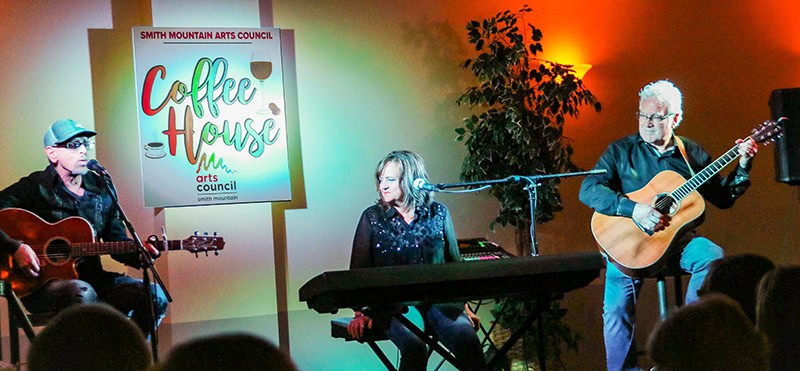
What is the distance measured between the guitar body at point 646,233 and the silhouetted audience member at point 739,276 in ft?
7.11

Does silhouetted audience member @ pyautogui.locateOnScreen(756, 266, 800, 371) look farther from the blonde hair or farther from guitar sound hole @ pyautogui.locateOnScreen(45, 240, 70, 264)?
guitar sound hole @ pyautogui.locateOnScreen(45, 240, 70, 264)

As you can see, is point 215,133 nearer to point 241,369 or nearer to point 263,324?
point 263,324

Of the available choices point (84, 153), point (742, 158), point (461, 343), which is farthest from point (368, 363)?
point (742, 158)

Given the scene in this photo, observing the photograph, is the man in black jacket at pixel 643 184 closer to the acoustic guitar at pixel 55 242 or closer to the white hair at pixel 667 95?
the white hair at pixel 667 95

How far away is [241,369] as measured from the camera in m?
1.30

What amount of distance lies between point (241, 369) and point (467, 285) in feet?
7.15

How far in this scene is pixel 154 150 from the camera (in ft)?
20.2

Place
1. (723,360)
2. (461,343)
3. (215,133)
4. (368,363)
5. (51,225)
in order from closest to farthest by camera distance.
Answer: (723,360) → (461,343) → (51,225) → (368,363) → (215,133)

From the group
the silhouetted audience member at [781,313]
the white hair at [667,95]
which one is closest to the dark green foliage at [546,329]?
the white hair at [667,95]

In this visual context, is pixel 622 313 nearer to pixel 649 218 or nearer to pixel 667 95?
pixel 649 218

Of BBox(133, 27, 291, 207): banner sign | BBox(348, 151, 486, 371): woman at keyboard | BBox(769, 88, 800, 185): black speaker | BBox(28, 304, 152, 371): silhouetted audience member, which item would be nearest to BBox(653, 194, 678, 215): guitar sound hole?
BBox(348, 151, 486, 371): woman at keyboard

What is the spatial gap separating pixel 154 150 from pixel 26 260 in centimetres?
196

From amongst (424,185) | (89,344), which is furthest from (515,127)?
(89,344)

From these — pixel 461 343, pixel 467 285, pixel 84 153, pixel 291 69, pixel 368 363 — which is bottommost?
pixel 368 363
